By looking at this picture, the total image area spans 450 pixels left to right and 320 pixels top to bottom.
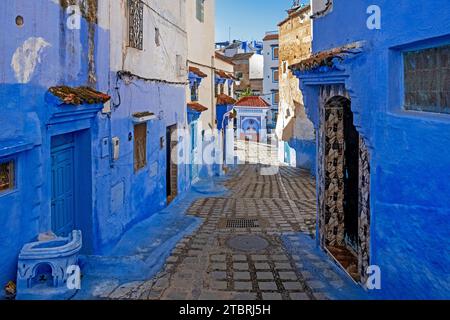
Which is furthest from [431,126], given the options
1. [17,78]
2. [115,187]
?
[115,187]

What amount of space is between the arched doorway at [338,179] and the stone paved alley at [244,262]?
54 cm

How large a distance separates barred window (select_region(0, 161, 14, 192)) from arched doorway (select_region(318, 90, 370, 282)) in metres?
5.28

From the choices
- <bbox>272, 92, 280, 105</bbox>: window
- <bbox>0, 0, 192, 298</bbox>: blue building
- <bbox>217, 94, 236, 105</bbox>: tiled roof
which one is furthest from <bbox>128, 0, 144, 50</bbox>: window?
<bbox>272, 92, 280, 105</bbox>: window

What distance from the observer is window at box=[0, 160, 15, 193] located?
17.3 feet

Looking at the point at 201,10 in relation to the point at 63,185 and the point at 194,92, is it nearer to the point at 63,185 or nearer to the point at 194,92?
the point at 194,92

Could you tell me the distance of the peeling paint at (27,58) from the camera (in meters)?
5.39

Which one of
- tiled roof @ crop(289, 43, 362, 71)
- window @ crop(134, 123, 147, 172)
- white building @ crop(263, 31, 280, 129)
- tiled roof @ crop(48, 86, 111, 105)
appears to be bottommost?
window @ crop(134, 123, 147, 172)

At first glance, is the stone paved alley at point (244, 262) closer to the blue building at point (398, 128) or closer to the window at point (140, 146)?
the blue building at point (398, 128)

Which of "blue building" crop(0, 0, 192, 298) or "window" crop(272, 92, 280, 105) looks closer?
"blue building" crop(0, 0, 192, 298)

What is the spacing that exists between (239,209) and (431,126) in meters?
9.42

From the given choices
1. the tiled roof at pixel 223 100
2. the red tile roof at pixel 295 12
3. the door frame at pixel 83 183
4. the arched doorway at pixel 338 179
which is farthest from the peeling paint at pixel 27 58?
the red tile roof at pixel 295 12

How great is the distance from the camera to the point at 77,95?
21.2 feet

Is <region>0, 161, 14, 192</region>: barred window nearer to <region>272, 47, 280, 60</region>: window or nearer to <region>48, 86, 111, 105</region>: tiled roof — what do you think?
<region>48, 86, 111, 105</region>: tiled roof

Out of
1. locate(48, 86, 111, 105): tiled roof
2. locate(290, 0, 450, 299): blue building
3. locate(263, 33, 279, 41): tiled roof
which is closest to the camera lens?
locate(290, 0, 450, 299): blue building
